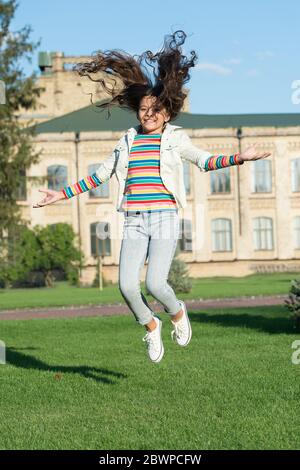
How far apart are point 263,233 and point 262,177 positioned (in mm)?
3849

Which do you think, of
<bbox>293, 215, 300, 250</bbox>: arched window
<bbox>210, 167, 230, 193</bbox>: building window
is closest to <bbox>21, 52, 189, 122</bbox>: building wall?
<bbox>210, 167, 230, 193</bbox>: building window

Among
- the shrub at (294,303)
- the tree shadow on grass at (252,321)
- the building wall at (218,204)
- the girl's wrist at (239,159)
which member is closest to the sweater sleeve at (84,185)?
the girl's wrist at (239,159)

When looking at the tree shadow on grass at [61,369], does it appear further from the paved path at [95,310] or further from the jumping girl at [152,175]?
the paved path at [95,310]

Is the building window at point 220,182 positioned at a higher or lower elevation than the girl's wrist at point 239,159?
higher

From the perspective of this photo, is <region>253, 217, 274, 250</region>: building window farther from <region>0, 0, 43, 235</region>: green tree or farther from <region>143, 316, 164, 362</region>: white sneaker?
<region>143, 316, 164, 362</region>: white sneaker

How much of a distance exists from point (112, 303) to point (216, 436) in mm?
22941

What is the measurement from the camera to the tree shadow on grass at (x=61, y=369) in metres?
9.48

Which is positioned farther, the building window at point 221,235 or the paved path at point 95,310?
the building window at point 221,235

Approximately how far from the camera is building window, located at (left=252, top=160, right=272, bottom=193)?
59.4 meters

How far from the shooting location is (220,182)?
59.8m

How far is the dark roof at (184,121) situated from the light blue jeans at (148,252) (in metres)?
52.7

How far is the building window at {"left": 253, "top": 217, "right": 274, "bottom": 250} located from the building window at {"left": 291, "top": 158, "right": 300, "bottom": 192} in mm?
2794

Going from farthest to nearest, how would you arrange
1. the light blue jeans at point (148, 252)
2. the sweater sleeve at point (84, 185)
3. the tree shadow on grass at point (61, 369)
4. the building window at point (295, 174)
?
the building window at point (295, 174)
the tree shadow on grass at point (61, 369)
the sweater sleeve at point (84, 185)
the light blue jeans at point (148, 252)
